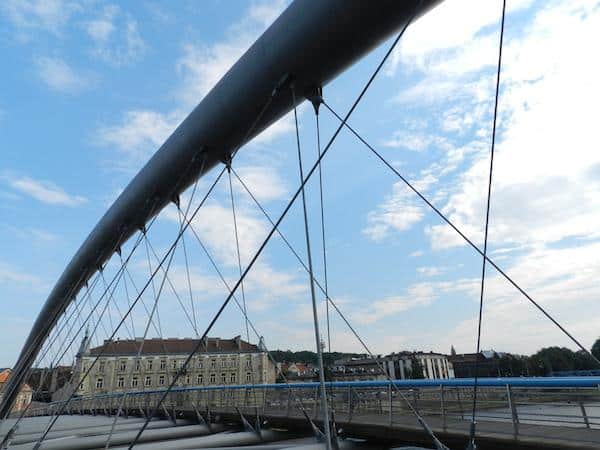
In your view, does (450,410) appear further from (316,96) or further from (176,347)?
(176,347)

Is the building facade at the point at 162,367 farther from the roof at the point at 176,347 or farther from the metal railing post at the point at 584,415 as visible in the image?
the metal railing post at the point at 584,415

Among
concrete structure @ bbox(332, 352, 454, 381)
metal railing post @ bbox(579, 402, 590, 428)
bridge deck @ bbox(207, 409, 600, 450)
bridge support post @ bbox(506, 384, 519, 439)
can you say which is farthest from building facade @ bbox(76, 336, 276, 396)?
metal railing post @ bbox(579, 402, 590, 428)

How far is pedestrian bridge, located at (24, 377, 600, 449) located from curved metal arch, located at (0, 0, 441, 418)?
4.16 metres

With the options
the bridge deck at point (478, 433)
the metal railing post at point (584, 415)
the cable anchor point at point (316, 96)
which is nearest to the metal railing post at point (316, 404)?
the bridge deck at point (478, 433)

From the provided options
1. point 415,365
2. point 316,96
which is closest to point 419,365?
point 415,365

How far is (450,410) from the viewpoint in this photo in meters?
6.92

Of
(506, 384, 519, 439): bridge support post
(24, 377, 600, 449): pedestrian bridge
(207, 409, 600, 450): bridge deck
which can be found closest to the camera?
(207, 409, 600, 450): bridge deck

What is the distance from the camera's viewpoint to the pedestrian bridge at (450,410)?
509cm

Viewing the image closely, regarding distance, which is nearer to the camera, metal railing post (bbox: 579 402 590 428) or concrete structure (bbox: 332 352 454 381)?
metal railing post (bbox: 579 402 590 428)

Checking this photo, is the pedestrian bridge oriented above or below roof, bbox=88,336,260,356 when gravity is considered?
below

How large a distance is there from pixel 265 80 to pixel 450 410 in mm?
6301

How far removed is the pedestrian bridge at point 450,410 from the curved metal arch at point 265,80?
4.16 m

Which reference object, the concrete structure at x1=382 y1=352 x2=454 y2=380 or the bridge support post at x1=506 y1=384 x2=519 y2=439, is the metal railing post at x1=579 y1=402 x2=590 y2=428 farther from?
the concrete structure at x1=382 y1=352 x2=454 y2=380

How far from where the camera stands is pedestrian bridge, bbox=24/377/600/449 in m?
5.09
